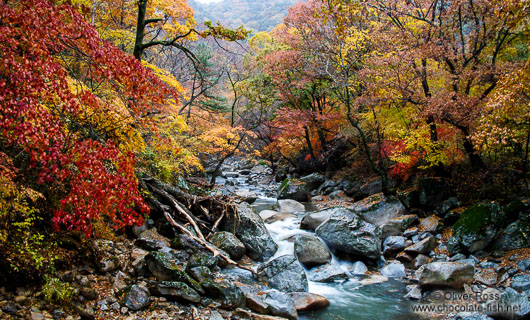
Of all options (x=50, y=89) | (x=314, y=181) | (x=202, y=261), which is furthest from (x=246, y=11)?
(x=50, y=89)

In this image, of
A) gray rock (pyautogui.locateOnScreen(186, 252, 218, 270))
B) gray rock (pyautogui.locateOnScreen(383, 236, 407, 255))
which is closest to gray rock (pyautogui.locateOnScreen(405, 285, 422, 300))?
gray rock (pyautogui.locateOnScreen(383, 236, 407, 255))

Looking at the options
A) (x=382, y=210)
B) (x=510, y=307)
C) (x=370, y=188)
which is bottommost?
(x=510, y=307)

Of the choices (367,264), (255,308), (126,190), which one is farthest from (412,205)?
(126,190)

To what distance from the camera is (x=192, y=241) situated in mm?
7730

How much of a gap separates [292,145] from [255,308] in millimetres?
18302

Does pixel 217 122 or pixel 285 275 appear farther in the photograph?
pixel 217 122

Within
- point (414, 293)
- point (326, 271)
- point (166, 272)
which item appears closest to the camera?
→ point (166, 272)

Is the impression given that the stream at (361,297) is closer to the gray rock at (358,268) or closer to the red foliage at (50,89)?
the gray rock at (358,268)

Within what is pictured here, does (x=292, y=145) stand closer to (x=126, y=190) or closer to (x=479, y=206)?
(x=479, y=206)

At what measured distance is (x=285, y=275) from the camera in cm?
719

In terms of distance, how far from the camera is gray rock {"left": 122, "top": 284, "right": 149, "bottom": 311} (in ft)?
15.1

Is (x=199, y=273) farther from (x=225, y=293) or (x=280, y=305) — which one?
(x=280, y=305)

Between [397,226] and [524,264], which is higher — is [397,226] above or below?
above

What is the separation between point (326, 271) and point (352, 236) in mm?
1643
